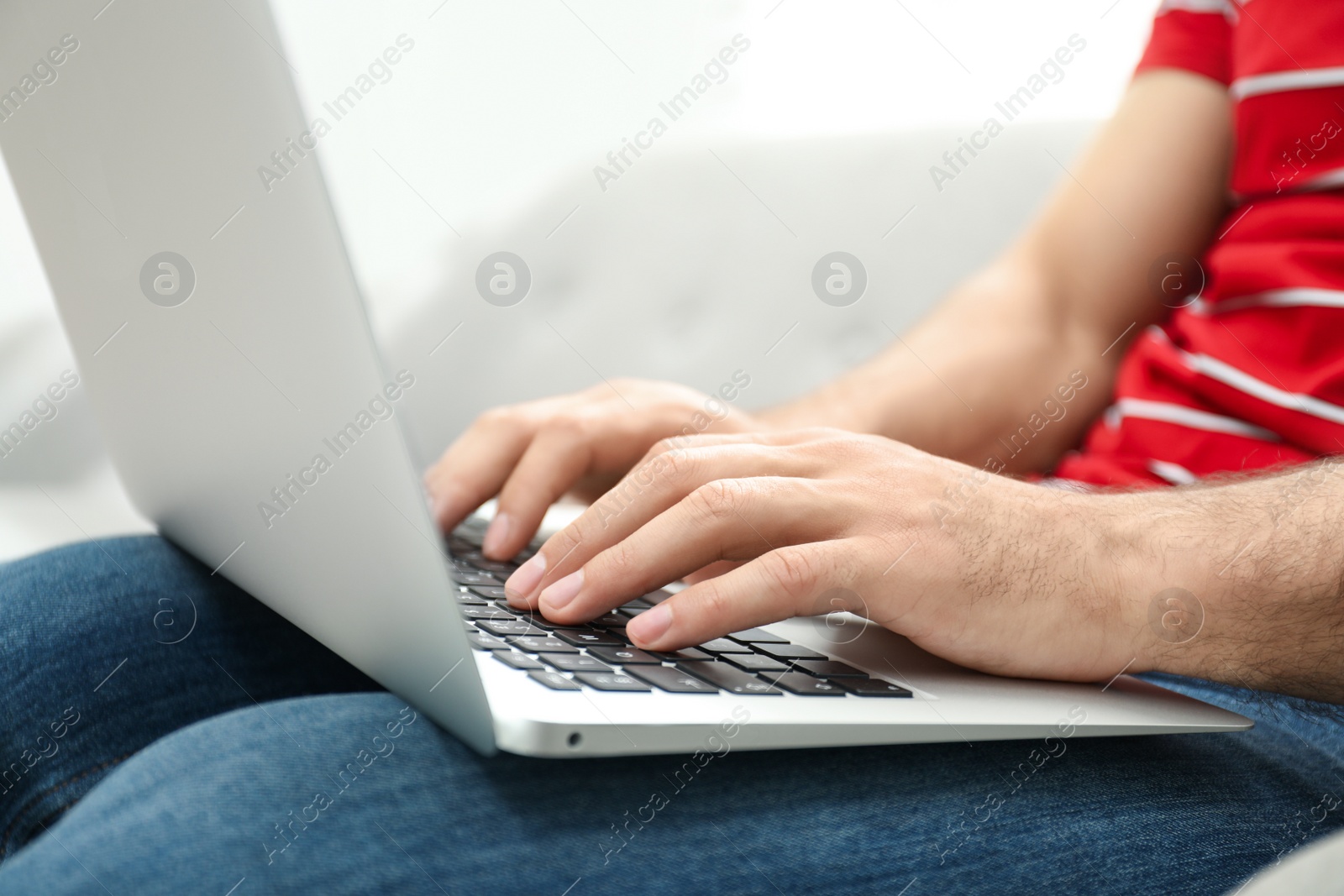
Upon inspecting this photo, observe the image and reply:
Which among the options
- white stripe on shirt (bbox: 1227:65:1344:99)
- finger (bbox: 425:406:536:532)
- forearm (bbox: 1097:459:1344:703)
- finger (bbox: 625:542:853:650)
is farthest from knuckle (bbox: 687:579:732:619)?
white stripe on shirt (bbox: 1227:65:1344:99)

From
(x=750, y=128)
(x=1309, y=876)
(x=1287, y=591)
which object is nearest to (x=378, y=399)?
(x=1309, y=876)

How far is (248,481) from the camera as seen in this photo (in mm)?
444

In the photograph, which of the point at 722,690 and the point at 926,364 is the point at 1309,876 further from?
the point at 926,364

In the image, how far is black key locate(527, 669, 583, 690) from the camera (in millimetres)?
369

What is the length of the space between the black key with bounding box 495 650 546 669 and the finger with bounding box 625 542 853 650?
0.06 meters

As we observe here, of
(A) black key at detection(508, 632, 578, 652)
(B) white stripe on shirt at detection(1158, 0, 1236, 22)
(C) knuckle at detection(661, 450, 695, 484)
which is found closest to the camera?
(A) black key at detection(508, 632, 578, 652)

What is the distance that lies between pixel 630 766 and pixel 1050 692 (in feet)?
0.69

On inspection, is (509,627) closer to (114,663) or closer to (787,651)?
(787,651)

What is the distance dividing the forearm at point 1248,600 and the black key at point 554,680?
29 cm

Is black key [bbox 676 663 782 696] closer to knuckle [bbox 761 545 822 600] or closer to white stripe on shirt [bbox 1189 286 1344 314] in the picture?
knuckle [bbox 761 545 822 600]

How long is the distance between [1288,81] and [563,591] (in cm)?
72

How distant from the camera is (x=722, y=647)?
48cm

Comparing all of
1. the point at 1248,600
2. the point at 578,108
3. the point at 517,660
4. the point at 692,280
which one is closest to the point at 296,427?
the point at 517,660

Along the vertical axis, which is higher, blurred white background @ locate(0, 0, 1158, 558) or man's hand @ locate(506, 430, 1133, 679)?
blurred white background @ locate(0, 0, 1158, 558)
